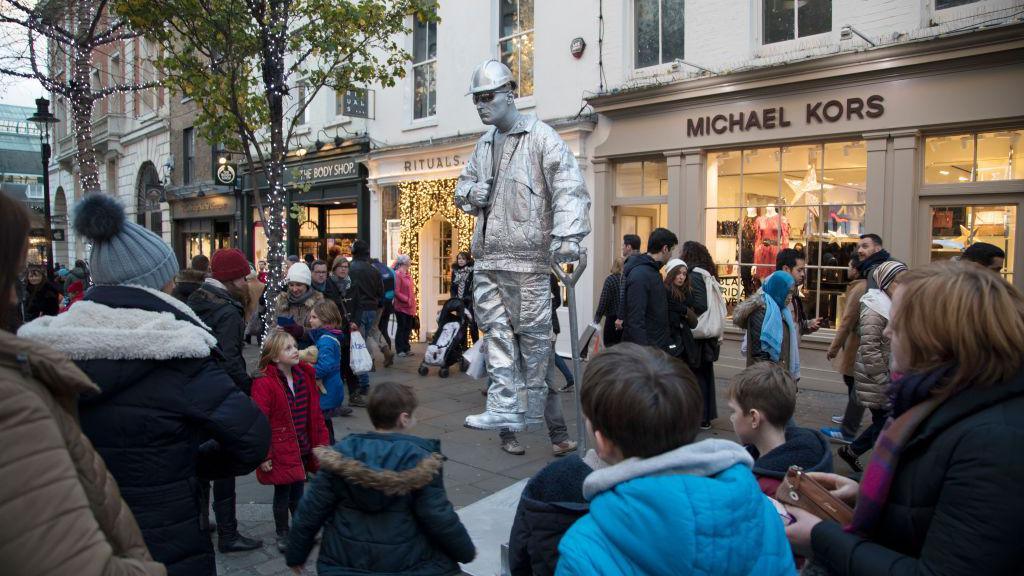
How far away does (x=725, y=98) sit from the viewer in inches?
380

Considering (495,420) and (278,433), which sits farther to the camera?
(495,420)

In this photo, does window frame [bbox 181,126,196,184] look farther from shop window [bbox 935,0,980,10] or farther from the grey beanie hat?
the grey beanie hat

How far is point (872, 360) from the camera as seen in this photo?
18.4 ft

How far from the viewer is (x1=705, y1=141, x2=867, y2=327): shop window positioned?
355 inches

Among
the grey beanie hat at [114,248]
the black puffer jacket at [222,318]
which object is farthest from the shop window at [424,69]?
the grey beanie hat at [114,248]

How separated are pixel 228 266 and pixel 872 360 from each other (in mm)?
4738

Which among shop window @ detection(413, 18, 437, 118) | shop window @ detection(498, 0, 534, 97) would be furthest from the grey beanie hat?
shop window @ detection(413, 18, 437, 118)

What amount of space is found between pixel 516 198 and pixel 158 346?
3001 mm

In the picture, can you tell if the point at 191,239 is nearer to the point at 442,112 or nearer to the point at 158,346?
the point at 442,112

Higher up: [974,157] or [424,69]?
[424,69]

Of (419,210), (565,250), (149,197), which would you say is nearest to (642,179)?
(419,210)

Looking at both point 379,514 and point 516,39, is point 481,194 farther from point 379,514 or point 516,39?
point 516,39

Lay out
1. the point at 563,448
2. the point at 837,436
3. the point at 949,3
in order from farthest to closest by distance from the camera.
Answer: the point at 949,3
the point at 837,436
the point at 563,448

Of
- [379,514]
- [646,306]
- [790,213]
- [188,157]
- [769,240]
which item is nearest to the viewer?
[379,514]
